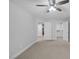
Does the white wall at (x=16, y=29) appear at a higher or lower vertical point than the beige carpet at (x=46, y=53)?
higher

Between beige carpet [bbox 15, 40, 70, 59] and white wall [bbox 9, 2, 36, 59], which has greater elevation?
white wall [bbox 9, 2, 36, 59]

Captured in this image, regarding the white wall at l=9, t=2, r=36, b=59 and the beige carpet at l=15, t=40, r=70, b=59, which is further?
the beige carpet at l=15, t=40, r=70, b=59

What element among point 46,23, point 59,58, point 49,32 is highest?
point 46,23

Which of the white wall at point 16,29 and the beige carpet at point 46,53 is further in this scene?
the beige carpet at point 46,53

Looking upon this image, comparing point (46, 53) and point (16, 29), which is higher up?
point (16, 29)

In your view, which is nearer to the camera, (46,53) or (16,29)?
(16,29)
